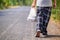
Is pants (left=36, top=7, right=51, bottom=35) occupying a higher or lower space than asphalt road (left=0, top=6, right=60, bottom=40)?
higher

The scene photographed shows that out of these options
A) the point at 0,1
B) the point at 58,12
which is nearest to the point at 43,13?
the point at 58,12

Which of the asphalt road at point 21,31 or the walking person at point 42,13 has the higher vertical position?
the walking person at point 42,13

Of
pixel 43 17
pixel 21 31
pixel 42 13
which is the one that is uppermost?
pixel 42 13

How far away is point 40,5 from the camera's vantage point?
9.00 metres

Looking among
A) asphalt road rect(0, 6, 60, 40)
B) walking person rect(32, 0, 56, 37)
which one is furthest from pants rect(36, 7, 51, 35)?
asphalt road rect(0, 6, 60, 40)

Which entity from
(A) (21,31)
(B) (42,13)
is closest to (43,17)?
(B) (42,13)

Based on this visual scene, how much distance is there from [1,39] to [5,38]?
23cm

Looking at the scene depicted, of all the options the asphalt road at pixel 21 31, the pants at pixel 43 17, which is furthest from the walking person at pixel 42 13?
the asphalt road at pixel 21 31

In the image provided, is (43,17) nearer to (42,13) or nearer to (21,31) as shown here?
(42,13)

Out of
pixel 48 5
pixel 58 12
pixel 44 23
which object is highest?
pixel 48 5

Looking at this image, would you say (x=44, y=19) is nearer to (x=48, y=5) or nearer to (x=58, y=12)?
(x=48, y=5)

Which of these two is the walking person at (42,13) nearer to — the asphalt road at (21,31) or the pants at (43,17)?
the pants at (43,17)

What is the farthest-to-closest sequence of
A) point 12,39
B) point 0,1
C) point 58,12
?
point 0,1, point 58,12, point 12,39

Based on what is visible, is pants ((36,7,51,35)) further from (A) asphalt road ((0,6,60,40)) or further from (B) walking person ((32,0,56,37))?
(A) asphalt road ((0,6,60,40))
